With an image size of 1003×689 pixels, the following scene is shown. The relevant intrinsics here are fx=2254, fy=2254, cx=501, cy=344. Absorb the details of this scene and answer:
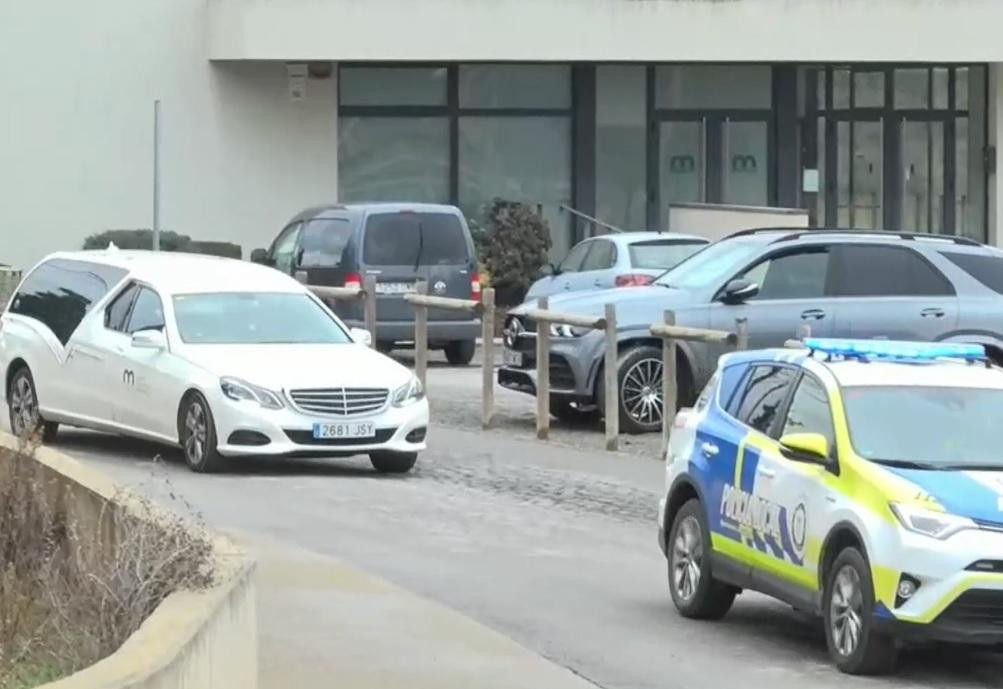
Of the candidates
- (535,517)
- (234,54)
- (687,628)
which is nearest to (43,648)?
(687,628)

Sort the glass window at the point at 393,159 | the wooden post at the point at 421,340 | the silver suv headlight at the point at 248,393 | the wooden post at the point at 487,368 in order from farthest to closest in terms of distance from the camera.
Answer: the glass window at the point at 393,159
the wooden post at the point at 421,340
the wooden post at the point at 487,368
the silver suv headlight at the point at 248,393

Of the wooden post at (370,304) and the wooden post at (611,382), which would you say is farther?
the wooden post at (370,304)

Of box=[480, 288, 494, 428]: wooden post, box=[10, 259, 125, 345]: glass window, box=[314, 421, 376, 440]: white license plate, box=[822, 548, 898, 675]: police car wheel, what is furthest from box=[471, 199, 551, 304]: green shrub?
box=[822, 548, 898, 675]: police car wheel

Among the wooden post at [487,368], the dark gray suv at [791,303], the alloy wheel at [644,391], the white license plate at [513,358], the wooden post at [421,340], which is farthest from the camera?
the wooden post at [421,340]

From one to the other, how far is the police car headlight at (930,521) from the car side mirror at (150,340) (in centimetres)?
892

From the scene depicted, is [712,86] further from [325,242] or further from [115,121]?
[325,242]

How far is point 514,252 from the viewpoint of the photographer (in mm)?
32844

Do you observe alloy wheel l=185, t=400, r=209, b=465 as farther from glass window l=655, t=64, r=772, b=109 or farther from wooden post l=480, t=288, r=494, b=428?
glass window l=655, t=64, r=772, b=109

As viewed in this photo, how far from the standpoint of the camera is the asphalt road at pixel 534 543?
10477 mm

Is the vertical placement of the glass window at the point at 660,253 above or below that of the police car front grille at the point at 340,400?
above

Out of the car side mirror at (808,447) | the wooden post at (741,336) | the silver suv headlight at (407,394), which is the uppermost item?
the wooden post at (741,336)

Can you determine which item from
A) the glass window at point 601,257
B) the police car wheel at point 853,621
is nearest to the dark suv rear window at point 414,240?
the glass window at point 601,257

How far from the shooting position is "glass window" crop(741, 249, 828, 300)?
19.8 metres

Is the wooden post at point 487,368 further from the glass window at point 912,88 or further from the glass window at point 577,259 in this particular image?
the glass window at point 912,88
